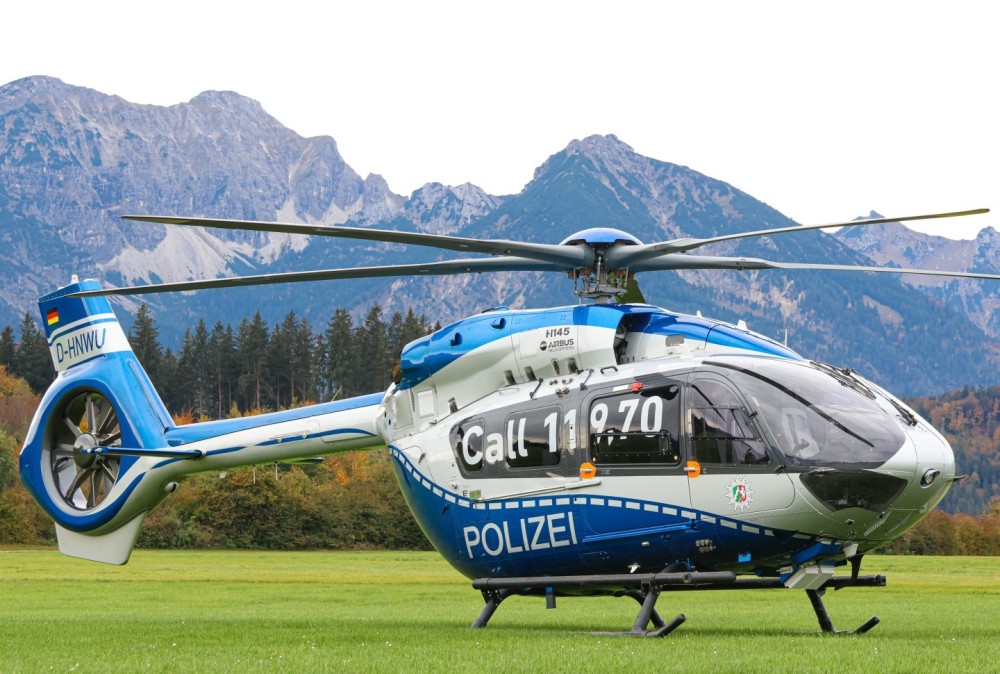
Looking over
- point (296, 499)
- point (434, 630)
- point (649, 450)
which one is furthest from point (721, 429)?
point (296, 499)

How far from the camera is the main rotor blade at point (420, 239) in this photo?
53.8 ft

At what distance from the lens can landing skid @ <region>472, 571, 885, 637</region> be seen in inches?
682

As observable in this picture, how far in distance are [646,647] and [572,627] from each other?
5.24 metres

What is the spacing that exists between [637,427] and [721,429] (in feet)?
3.94

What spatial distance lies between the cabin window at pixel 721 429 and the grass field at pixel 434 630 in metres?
2.42

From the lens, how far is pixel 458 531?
2000 centimetres

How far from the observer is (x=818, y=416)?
1698 centimetres

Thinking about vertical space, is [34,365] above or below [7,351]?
below

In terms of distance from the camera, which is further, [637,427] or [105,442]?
[105,442]

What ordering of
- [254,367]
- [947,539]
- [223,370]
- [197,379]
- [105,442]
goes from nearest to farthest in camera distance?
[105,442], [947,539], [254,367], [223,370], [197,379]

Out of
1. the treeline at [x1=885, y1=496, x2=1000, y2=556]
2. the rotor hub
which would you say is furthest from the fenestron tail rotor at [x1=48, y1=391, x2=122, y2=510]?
the treeline at [x1=885, y1=496, x2=1000, y2=556]

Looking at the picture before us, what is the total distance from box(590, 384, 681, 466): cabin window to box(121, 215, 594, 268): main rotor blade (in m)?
2.39

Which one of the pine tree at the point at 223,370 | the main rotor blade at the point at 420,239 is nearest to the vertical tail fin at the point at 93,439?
the main rotor blade at the point at 420,239

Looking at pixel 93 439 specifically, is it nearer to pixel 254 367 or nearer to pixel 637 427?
pixel 637 427
